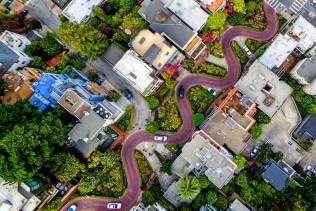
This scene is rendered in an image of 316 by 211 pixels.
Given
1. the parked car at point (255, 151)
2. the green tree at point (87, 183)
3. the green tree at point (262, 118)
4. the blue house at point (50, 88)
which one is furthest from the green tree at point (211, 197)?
the blue house at point (50, 88)

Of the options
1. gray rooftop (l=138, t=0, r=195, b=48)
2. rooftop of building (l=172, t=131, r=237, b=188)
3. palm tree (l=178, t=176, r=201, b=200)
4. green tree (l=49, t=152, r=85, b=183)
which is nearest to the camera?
rooftop of building (l=172, t=131, r=237, b=188)

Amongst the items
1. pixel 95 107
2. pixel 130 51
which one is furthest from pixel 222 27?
pixel 95 107

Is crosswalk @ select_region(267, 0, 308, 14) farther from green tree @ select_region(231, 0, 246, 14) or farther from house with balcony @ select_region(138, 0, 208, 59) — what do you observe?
house with balcony @ select_region(138, 0, 208, 59)

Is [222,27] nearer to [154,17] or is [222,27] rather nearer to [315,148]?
[154,17]

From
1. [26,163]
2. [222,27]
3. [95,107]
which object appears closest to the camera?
[26,163]

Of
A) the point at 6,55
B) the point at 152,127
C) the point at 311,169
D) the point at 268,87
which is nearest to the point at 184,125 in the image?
the point at 152,127

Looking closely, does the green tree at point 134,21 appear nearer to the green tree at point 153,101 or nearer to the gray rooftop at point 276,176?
the green tree at point 153,101

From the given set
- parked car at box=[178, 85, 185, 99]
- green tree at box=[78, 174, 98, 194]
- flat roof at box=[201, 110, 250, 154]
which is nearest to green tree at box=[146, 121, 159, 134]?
parked car at box=[178, 85, 185, 99]
